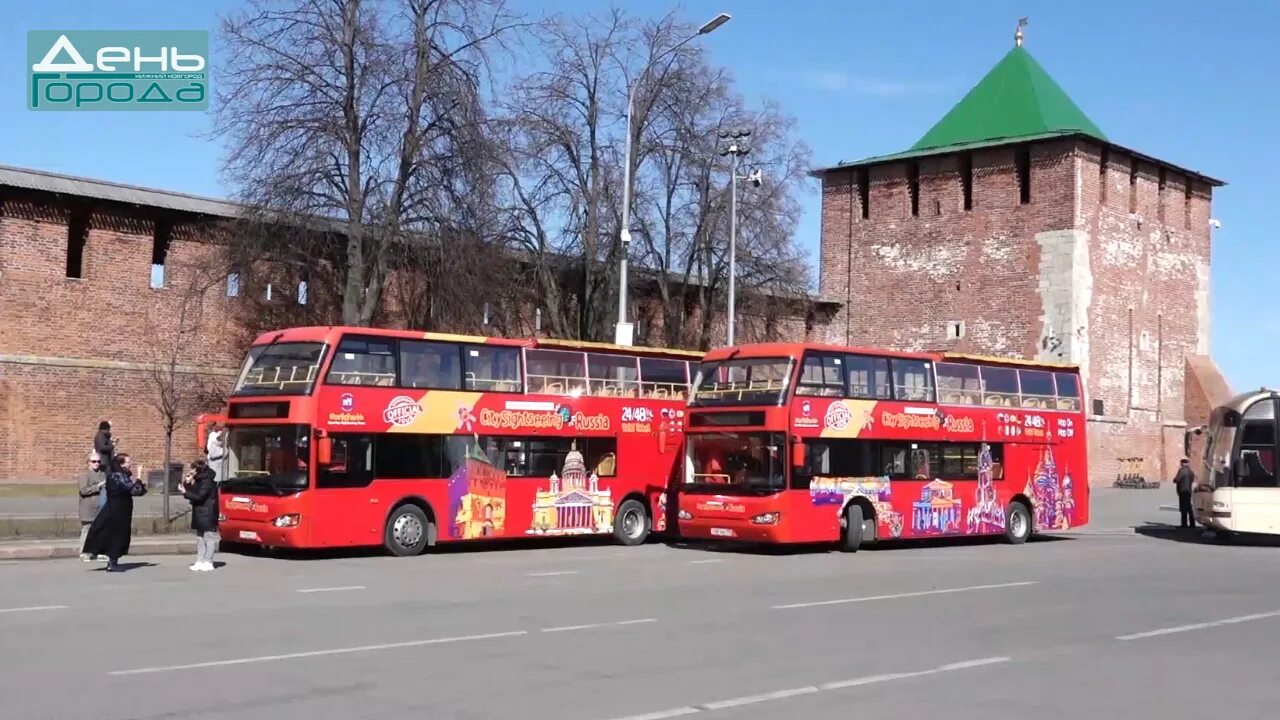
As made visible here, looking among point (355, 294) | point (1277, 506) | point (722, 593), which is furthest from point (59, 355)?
point (1277, 506)

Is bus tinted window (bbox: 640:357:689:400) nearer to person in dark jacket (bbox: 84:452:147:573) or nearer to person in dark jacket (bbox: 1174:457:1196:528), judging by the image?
person in dark jacket (bbox: 84:452:147:573)

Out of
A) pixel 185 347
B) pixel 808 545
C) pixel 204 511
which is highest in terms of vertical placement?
pixel 185 347

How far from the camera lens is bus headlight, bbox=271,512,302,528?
20.7 m

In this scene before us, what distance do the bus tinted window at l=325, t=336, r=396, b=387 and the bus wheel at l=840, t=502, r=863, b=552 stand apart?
8.51 meters

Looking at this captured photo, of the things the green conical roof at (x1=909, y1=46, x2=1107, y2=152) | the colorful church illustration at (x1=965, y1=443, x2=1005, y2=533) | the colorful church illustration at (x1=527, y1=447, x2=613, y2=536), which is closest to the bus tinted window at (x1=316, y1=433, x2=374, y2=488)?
the colorful church illustration at (x1=527, y1=447, x2=613, y2=536)

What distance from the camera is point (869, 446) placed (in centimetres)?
2472

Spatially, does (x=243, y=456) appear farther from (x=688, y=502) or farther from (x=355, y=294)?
(x=355, y=294)

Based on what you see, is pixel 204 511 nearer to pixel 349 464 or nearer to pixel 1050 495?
pixel 349 464

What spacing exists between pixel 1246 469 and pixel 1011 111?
85.9 feet

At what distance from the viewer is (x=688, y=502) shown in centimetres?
2403

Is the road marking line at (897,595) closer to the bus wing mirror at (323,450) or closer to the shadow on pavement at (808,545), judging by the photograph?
the shadow on pavement at (808,545)

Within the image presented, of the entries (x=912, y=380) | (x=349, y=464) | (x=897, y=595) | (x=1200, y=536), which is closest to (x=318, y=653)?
(x=897, y=595)

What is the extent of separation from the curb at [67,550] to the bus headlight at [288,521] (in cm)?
193

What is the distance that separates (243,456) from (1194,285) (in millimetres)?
42786
